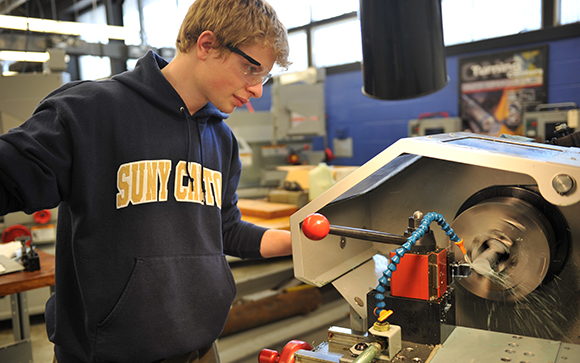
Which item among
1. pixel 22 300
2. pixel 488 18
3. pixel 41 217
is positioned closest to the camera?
pixel 22 300

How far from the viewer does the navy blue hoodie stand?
752mm

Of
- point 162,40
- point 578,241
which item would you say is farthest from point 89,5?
point 578,241

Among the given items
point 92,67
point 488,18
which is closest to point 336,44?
point 488,18

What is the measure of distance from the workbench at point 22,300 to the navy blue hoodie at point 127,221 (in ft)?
2.58

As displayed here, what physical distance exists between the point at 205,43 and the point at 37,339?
2.71 m

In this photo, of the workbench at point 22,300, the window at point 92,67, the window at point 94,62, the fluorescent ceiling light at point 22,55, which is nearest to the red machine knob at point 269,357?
the workbench at point 22,300

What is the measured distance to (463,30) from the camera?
4.04m

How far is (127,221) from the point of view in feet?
2.62

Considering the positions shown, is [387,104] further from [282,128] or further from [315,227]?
[315,227]

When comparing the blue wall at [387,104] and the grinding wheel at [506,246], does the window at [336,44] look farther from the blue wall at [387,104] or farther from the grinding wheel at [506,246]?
the grinding wheel at [506,246]

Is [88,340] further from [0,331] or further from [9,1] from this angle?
[9,1]

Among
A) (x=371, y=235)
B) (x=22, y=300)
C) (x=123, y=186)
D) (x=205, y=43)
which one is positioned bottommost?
(x=22, y=300)

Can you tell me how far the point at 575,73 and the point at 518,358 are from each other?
3.57m

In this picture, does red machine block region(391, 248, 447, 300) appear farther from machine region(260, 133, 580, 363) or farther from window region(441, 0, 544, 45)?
window region(441, 0, 544, 45)
